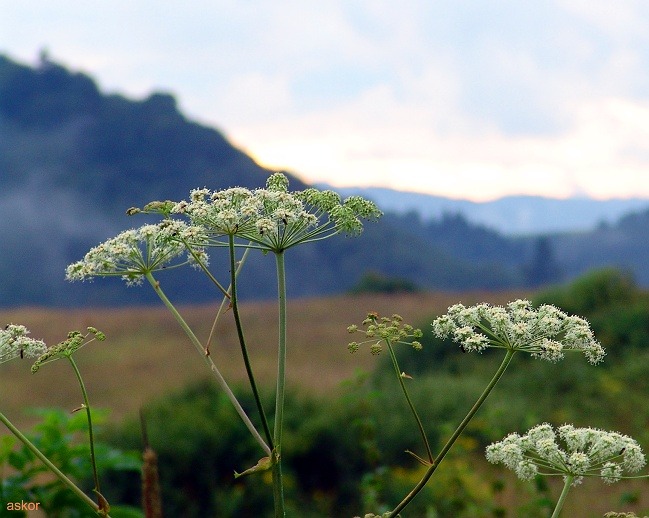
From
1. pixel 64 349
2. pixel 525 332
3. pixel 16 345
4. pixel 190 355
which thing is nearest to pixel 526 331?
pixel 525 332

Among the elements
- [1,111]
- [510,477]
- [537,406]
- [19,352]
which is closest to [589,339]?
[19,352]

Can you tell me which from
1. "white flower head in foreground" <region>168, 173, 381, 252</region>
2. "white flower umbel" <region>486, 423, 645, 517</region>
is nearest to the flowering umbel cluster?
"white flower head in foreground" <region>168, 173, 381, 252</region>

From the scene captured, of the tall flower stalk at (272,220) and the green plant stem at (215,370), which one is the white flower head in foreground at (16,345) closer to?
the green plant stem at (215,370)

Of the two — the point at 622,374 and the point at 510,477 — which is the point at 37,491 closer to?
the point at 510,477

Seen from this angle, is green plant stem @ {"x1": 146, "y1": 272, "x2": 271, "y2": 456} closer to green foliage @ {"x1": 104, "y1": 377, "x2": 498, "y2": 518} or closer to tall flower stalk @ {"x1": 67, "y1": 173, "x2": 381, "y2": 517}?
tall flower stalk @ {"x1": 67, "y1": 173, "x2": 381, "y2": 517}

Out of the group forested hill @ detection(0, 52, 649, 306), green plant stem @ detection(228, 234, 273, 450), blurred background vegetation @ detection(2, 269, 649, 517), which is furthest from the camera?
forested hill @ detection(0, 52, 649, 306)

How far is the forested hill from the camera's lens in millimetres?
153625

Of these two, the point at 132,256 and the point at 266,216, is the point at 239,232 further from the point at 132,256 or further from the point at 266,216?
the point at 132,256

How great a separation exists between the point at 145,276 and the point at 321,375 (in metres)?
27.1

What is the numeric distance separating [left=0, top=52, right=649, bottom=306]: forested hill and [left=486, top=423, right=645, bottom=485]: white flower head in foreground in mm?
147889

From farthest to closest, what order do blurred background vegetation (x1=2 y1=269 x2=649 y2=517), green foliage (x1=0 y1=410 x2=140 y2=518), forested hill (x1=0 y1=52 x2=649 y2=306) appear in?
1. forested hill (x1=0 y1=52 x2=649 y2=306)
2. blurred background vegetation (x1=2 y1=269 x2=649 y2=517)
3. green foliage (x1=0 y1=410 x2=140 y2=518)

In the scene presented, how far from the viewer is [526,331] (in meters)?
2.91

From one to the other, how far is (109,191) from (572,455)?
177441mm

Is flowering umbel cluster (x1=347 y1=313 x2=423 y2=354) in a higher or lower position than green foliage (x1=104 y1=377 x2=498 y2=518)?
higher
